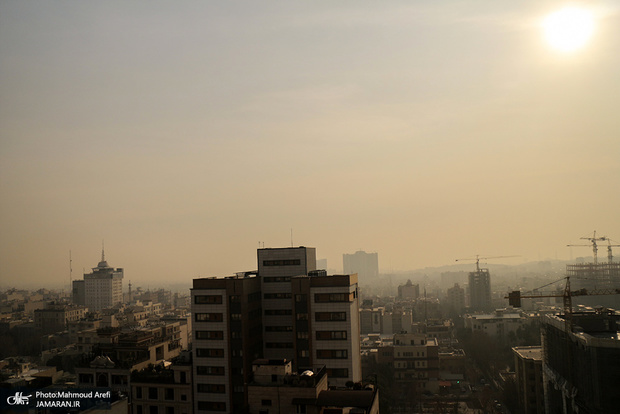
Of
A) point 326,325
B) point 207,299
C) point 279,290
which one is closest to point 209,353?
point 207,299

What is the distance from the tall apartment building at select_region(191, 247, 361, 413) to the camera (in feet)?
86.8

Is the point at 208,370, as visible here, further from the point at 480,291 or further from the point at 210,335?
the point at 480,291

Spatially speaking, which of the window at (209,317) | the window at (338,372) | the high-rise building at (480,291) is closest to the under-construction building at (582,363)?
the window at (338,372)

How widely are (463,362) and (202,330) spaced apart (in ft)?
113

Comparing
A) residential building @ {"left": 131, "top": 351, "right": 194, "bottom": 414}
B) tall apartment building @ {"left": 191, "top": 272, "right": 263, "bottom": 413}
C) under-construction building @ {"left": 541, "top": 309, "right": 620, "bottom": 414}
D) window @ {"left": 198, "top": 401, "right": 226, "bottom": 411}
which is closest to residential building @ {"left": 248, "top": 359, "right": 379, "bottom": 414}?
tall apartment building @ {"left": 191, "top": 272, "right": 263, "bottom": 413}

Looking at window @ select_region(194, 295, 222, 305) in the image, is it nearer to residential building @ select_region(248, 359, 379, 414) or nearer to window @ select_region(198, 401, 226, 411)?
window @ select_region(198, 401, 226, 411)

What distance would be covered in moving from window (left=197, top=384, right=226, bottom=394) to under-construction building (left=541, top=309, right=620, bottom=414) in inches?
751

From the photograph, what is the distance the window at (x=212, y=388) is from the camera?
88.6ft

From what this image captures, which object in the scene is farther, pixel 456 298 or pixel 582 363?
pixel 456 298

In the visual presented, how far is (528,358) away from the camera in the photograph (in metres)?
40.8

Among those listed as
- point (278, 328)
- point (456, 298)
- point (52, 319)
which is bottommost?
point (456, 298)

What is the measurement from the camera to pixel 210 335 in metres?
27.7

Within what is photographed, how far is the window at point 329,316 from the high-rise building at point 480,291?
87.9m

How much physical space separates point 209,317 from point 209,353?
1765mm
